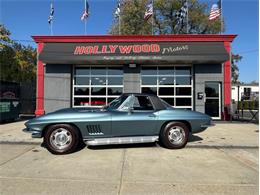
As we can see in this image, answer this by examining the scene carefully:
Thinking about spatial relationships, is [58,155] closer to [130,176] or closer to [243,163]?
[130,176]

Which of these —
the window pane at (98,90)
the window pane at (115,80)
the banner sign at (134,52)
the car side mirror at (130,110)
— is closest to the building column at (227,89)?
the banner sign at (134,52)

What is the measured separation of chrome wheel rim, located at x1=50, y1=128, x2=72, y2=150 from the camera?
6766 millimetres

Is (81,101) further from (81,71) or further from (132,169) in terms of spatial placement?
(132,169)

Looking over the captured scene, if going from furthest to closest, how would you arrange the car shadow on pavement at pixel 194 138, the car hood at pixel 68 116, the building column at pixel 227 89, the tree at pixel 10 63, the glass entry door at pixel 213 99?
the tree at pixel 10 63
the glass entry door at pixel 213 99
the building column at pixel 227 89
the car shadow on pavement at pixel 194 138
the car hood at pixel 68 116

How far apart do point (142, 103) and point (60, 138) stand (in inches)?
94.5

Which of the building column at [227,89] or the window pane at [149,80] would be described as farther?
the window pane at [149,80]

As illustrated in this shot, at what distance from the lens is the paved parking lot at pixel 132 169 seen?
4.42 metres

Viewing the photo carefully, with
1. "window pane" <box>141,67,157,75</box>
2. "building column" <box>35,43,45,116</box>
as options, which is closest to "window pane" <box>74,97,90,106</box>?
"building column" <box>35,43,45,116</box>

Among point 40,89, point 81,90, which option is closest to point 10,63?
point 40,89

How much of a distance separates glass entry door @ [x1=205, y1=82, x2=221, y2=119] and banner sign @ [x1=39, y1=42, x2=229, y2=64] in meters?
1.83

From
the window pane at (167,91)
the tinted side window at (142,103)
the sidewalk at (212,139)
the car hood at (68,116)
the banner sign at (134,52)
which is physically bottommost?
the sidewalk at (212,139)

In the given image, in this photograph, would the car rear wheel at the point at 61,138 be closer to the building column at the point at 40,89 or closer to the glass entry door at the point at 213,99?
the building column at the point at 40,89

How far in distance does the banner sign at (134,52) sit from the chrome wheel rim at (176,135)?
22.4 ft

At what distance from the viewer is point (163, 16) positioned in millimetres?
35438
